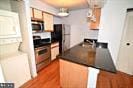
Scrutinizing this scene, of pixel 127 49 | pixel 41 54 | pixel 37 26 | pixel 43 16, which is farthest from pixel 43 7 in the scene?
pixel 127 49

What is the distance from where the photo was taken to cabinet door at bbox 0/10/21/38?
1.74m

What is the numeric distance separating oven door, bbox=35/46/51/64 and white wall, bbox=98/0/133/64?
1.97 m

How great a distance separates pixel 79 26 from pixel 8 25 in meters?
3.15

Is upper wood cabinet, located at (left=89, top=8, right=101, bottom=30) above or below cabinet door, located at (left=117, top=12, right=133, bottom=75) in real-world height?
above

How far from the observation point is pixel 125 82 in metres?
2.31

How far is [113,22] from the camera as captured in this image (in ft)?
8.70

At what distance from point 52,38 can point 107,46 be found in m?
2.54

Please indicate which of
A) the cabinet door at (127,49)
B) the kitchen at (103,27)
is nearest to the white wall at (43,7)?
the kitchen at (103,27)

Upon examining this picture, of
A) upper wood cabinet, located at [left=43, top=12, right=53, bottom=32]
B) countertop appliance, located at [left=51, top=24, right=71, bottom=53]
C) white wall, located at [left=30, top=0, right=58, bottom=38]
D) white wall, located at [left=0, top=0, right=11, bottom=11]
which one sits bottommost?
countertop appliance, located at [left=51, top=24, right=71, bottom=53]

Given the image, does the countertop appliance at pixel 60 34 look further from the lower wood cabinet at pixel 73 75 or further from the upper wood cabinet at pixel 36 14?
the lower wood cabinet at pixel 73 75

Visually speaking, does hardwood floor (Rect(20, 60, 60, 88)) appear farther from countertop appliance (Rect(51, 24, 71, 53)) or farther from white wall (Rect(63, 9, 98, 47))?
white wall (Rect(63, 9, 98, 47))

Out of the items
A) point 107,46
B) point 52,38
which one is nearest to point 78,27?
point 52,38

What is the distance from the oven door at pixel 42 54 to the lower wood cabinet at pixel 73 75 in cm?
125

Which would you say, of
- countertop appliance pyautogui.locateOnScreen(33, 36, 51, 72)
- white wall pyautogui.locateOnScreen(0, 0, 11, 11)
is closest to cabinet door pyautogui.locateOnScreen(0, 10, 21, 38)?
white wall pyautogui.locateOnScreen(0, 0, 11, 11)
